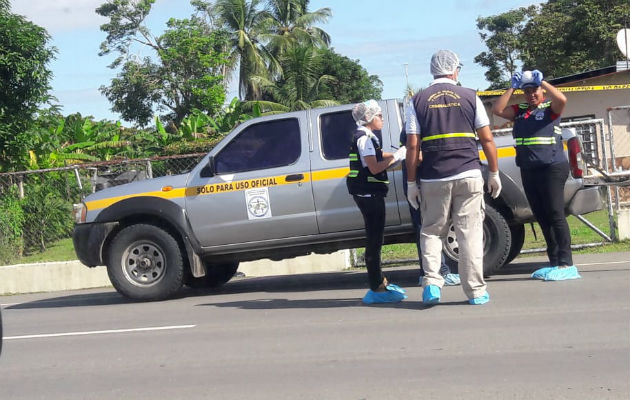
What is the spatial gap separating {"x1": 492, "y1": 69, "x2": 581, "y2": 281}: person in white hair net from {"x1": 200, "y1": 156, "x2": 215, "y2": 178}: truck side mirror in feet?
9.84

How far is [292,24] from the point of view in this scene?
5731 centimetres

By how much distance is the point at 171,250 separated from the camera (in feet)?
30.5

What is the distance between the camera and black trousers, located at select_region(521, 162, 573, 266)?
27.1 feet

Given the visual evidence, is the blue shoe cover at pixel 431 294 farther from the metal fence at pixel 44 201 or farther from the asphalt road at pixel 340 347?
the metal fence at pixel 44 201

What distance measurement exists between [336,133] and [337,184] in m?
0.59

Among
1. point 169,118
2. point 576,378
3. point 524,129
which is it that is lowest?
point 576,378

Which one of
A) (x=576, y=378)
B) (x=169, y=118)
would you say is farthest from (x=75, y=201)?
(x=169, y=118)

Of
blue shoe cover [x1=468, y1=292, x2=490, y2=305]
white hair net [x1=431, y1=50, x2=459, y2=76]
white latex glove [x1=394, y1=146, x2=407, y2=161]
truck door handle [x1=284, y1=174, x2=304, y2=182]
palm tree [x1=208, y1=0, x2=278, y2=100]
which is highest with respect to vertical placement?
palm tree [x1=208, y1=0, x2=278, y2=100]

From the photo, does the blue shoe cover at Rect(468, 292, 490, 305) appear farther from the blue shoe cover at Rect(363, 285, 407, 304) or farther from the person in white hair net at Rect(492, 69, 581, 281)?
the person in white hair net at Rect(492, 69, 581, 281)

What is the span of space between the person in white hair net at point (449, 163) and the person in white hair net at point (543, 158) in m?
1.21

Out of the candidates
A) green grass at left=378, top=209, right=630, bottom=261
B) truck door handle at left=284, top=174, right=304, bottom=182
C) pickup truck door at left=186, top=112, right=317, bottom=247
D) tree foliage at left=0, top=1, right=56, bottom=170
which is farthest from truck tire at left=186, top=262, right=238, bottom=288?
tree foliage at left=0, top=1, right=56, bottom=170

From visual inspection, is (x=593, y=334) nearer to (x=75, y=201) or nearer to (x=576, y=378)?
(x=576, y=378)

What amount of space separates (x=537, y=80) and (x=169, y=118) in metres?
45.3

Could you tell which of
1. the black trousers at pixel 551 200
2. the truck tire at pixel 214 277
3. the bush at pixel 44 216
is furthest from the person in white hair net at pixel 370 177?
the bush at pixel 44 216
